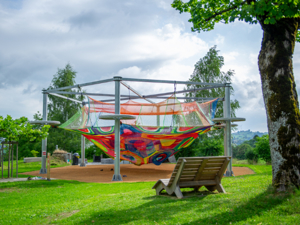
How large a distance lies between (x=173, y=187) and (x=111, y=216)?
5.10 ft

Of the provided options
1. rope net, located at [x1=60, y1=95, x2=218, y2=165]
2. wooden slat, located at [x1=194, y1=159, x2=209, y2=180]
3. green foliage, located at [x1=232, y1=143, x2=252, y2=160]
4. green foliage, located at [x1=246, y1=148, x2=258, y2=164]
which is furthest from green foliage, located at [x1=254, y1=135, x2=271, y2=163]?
green foliage, located at [x1=232, y1=143, x2=252, y2=160]

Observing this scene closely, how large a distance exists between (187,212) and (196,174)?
4.77 feet

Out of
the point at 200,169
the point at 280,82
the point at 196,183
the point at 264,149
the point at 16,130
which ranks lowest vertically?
the point at 196,183

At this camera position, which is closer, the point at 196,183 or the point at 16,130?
the point at 196,183

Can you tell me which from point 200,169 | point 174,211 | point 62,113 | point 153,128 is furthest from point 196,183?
point 62,113

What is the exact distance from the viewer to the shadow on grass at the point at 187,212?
3.86 meters

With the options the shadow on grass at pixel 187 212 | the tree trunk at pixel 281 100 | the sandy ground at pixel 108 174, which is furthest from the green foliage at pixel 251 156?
the shadow on grass at pixel 187 212

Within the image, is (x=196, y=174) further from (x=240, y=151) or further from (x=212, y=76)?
(x=240, y=151)

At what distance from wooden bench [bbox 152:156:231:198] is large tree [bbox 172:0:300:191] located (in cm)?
116

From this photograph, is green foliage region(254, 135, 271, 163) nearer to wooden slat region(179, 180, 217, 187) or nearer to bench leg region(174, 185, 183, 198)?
wooden slat region(179, 180, 217, 187)

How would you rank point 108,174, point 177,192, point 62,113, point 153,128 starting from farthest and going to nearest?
1. point 62,113
2. point 108,174
3. point 153,128
4. point 177,192

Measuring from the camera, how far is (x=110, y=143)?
1298cm

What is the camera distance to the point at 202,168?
18.2 feet

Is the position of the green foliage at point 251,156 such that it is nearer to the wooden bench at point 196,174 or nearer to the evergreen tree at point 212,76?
the evergreen tree at point 212,76
